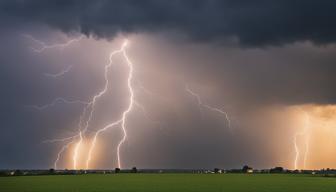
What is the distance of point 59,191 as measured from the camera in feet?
136

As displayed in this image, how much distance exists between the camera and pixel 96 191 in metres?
41.7

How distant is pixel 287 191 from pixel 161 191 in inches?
418

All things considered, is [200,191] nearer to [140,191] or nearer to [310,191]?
[140,191]

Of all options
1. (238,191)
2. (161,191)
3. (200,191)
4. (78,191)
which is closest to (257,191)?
(238,191)

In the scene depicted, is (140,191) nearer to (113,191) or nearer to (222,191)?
(113,191)

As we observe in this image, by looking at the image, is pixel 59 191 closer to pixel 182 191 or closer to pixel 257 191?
pixel 182 191

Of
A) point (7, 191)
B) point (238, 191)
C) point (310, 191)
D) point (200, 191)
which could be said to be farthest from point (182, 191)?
point (7, 191)

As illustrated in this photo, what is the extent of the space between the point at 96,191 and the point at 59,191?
116 inches

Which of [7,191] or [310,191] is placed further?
[310,191]

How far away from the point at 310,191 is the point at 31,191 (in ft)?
76.1

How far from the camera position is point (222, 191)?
138 feet

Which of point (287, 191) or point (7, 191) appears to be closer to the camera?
point (7, 191)

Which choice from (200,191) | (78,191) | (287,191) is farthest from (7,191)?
(287,191)

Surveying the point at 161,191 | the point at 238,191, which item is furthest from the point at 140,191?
the point at 238,191
